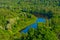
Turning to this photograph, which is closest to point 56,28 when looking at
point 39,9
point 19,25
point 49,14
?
point 19,25

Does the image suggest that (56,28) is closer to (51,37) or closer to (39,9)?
(51,37)

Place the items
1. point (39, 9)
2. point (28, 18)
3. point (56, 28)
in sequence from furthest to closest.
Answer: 1. point (39, 9)
2. point (28, 18)
3. point (56, 28)

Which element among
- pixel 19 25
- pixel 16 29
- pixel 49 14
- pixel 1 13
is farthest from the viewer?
pixel 49 14

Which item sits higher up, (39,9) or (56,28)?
(56,28)

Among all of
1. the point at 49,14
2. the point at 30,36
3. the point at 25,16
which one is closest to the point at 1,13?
the point at 25,16

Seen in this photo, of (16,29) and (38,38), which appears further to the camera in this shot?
(16,29)

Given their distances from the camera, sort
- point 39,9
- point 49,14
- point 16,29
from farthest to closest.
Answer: point 39,9
point 49,14
point 16,29

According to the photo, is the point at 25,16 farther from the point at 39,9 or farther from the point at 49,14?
the point at 39,9

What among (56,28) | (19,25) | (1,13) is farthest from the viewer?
(1,13)

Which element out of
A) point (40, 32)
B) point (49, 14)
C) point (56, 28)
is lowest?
point (49, 14)
